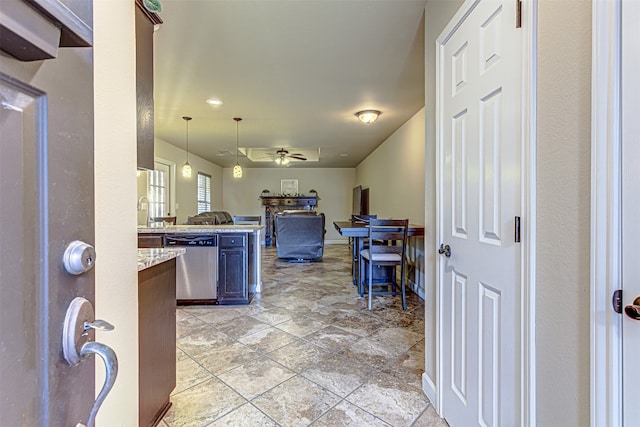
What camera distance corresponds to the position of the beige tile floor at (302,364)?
5.36 ft

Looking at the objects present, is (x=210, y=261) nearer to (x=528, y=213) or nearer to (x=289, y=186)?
(x=528, y=213)

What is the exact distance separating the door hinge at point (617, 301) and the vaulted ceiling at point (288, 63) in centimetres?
201

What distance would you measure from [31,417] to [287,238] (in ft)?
19.5

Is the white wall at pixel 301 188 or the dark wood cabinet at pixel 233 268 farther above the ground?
the white wall at pixel 301 188

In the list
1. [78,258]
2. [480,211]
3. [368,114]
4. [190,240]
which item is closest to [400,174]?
[368,114]

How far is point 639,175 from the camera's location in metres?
0.65

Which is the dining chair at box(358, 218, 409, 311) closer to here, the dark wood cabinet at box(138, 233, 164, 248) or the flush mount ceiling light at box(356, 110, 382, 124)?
the flush mount ceiling light at box(356, 110, 382, 124)

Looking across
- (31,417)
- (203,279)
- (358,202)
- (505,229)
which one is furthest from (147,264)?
(358,202)

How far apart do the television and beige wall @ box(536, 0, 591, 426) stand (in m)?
6.86

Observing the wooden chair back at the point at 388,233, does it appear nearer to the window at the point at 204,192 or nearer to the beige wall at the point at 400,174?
the beige wall at the point at 400,174

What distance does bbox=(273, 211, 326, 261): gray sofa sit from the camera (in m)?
6.26

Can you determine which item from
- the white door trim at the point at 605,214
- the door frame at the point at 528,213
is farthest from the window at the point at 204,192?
the white door trim at the point at 605,214

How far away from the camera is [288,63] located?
2779mm

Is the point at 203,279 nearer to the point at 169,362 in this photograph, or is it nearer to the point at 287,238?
the point at 169,362
